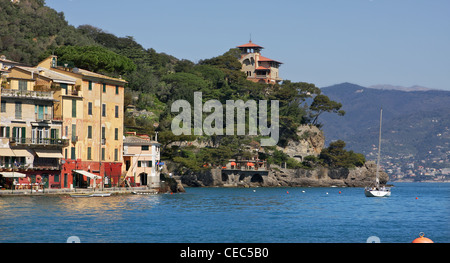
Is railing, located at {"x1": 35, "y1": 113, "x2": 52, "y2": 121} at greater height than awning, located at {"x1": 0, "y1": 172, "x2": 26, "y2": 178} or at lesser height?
greater

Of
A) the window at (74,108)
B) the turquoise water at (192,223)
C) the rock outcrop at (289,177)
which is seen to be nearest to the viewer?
the turquoise water at (192,223)

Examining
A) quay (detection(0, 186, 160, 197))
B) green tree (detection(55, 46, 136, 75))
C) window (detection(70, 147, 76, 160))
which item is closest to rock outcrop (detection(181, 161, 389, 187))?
green tree (detection(55, 46, 136, 75))

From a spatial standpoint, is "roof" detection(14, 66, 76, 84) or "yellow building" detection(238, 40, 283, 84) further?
"yellow building" detection(238, 40, 283, 84)

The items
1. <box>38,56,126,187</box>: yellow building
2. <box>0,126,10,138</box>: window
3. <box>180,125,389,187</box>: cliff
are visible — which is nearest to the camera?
<box>0,126,10,138</box>: window

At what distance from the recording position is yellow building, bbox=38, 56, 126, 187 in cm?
6181

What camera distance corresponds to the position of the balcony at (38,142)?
56.8 metres

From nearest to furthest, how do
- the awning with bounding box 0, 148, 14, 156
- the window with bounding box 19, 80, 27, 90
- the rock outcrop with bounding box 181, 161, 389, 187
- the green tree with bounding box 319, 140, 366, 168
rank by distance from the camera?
the awning with bounding box 0, 148, 14, 156, the window with bounding box 19, 80, 27, 90, the rock outcrop with bounding box 181, 161, 389, 187, the green tree with bounding box 319, 140, 366, 168

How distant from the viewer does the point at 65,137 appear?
2391 inches

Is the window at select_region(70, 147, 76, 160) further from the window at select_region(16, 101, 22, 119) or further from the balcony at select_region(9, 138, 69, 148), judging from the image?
the window at select_region(16, 101, 22, 119)

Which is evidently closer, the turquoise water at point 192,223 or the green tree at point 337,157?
the turquoise water at point 192,223

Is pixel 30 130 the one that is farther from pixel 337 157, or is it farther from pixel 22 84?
pixel 337 157

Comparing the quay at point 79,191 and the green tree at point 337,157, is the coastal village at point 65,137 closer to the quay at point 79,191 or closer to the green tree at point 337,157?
the quay at point 79,191

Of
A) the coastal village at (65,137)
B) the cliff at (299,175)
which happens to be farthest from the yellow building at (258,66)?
the coastal village at (65,137)
